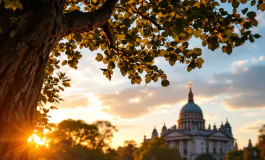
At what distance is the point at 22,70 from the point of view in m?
3.50

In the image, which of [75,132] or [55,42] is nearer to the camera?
[55,42]

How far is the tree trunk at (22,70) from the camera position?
338 cm

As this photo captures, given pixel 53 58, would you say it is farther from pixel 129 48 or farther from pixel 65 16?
pixel 65 16

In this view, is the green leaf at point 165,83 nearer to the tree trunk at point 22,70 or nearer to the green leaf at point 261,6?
the green leaf at point 261,6

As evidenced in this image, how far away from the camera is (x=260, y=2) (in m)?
5.34

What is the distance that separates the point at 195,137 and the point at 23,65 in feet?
388

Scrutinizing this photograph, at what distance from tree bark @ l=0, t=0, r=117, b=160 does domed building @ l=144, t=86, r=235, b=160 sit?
381 feet

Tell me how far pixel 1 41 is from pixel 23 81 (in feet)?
1.48

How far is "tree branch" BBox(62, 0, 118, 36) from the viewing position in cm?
438

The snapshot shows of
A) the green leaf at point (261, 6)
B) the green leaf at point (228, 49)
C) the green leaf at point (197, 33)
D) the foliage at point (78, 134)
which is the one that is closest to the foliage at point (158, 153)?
the foliage at point (78, 134)

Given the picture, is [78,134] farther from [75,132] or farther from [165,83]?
[165,83]

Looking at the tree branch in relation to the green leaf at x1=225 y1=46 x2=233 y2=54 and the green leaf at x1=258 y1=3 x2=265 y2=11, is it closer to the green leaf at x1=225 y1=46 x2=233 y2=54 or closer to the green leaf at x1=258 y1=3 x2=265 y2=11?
the green leaf at x1=225 y1=46 x2=233 y2=54

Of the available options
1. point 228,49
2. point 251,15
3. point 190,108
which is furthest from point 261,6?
point 190,108

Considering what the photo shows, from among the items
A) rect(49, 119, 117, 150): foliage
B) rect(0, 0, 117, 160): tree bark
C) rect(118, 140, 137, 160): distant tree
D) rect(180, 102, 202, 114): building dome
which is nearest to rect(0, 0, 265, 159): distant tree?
rect(0, 0, 117, 160): tree bark
